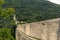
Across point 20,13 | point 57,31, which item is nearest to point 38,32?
point 57,31

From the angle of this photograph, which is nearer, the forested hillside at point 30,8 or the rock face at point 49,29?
the rock face at point 49,29

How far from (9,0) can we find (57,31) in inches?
1079

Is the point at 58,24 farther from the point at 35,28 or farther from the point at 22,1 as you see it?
the point at 22,1

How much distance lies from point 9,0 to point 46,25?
26.8 metres

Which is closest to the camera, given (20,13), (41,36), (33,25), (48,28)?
(48,28)

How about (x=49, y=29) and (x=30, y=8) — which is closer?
(x=49, y=29)

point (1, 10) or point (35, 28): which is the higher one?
point (1, 10)

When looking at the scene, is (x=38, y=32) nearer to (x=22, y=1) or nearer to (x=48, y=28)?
(x=48, y=28)

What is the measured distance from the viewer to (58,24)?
163 inches

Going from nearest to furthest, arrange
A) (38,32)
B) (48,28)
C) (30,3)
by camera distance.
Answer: (48,28) → (38,32) → (30,3)

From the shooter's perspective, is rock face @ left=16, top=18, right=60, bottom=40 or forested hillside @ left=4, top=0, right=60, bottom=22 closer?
rock face @ left=16, top=18, right=60, bottom=40

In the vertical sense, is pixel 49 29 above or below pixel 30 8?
above

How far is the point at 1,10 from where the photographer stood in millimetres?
6621

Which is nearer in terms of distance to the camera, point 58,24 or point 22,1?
point 58,24
